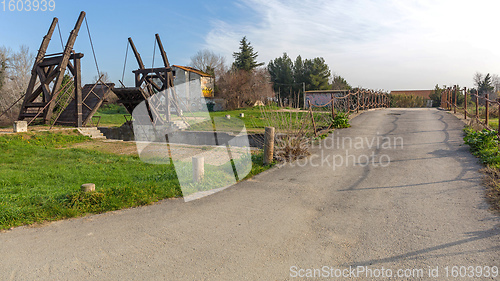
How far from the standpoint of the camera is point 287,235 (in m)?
3.97

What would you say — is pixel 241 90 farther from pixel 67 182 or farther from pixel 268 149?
pixel 67 182

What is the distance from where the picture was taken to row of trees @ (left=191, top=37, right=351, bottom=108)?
145 feet

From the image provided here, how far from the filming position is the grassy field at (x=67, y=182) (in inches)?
192

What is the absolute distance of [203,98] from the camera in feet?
152

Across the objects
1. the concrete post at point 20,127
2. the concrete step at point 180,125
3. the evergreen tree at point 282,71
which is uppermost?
the evergreen tree at point 282,71

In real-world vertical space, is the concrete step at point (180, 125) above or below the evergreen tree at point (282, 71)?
below

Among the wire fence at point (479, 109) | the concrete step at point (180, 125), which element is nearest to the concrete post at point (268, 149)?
the wire fence at point (479, 109)

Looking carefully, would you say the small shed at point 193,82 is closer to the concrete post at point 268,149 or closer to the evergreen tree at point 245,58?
the evergreen tree at point 245,58

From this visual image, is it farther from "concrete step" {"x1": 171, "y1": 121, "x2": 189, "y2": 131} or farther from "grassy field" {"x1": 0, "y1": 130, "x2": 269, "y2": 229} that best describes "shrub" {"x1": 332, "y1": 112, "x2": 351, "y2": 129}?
"concrete step" {"x1": 171, "y1": 121, "x2": 189, "y2": 131}

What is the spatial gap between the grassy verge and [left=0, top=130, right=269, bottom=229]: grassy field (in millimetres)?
4451

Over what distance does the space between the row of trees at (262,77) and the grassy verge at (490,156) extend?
36.2m

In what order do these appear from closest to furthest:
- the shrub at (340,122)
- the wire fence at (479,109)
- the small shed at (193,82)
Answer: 1. the wire fence at (479,109)
2. the shrub at (340,122)
3. the small shed at (193,82)

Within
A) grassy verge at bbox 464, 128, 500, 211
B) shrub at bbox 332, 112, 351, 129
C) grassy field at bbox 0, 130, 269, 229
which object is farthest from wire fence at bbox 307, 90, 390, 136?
grassy field at bbox 0, 130, 269, 229

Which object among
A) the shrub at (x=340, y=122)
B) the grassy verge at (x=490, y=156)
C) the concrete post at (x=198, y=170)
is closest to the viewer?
the grassy verge at (x=490, y=156)
